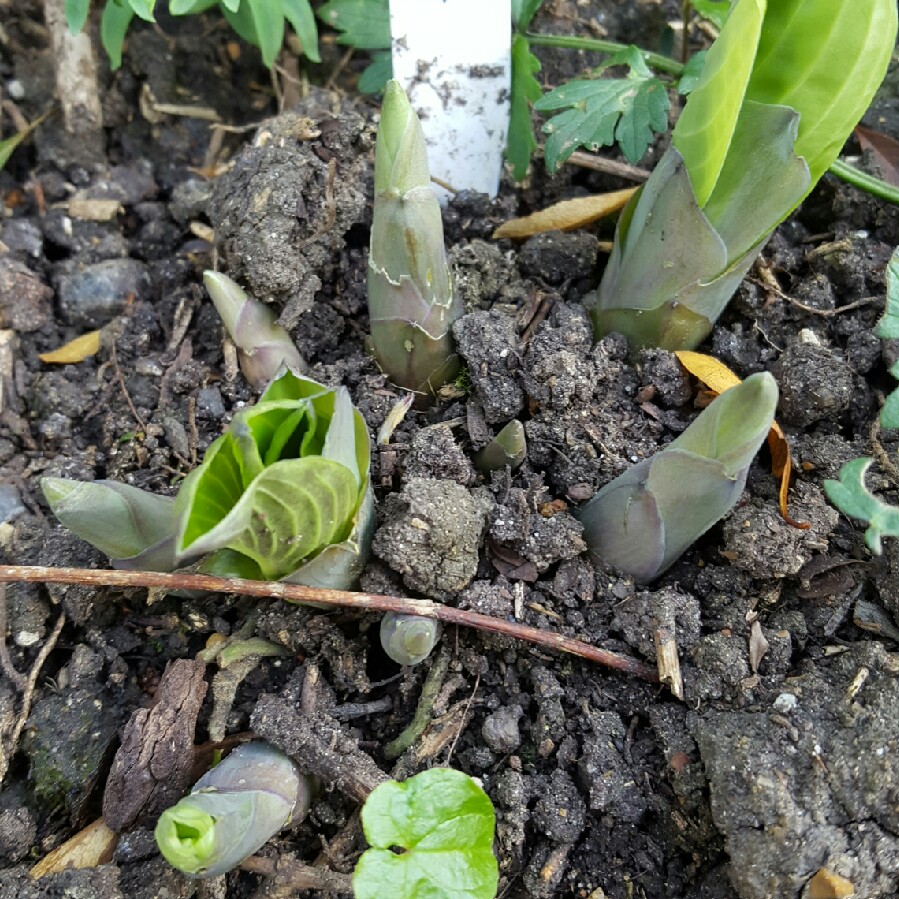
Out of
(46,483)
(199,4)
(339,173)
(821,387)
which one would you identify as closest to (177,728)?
(46,483)

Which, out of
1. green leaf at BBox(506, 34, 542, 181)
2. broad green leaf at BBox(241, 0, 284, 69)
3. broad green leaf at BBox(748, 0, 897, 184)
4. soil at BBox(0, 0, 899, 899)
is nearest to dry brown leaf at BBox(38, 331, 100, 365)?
soil at BBox(0, 0, 899, 899)

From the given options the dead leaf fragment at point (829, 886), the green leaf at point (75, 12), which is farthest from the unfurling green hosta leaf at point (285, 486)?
the green leaf at point (75, 12)

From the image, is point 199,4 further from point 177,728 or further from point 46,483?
point 177,728

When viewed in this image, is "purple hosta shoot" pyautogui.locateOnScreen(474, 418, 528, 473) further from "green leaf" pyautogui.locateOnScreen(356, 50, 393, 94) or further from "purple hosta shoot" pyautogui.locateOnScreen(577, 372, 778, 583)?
"green leaf" pyautogui.locateOnScreen(356, 50, 393, 94)

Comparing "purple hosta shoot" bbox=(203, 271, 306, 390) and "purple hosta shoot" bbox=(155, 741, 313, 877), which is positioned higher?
"purple hosta shoot" bbox=(203, 271, 306, 390)

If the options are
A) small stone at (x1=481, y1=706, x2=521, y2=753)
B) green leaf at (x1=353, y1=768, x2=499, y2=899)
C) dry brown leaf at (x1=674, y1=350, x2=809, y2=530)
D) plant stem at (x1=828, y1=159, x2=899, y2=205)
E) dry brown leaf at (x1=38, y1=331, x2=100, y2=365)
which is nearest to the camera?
green leaf at (x1=353, y1=768, x2=499, y2=899)

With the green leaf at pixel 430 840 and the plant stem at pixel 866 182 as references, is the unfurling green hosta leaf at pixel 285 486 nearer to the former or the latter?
the green leaf at pixel 430 840
